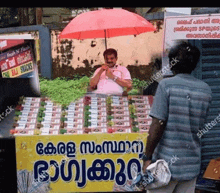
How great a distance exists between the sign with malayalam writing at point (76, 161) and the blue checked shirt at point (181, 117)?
1449 millimetres

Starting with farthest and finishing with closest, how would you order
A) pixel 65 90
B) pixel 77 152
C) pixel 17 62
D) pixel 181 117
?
pixel 65 90, pixel 17 62, pixel 77 152, pixel 181 117

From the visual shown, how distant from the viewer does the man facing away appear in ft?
7.70

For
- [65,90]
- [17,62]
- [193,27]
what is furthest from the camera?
[65,90]

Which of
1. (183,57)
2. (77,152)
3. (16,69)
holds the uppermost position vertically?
(183,57)

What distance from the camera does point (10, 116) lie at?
13.1 ft

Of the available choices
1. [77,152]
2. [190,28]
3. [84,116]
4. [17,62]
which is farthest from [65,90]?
[190,28]

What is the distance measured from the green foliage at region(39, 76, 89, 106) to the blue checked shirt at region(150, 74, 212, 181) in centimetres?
191

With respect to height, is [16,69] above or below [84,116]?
above

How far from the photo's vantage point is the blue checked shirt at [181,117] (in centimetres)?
234

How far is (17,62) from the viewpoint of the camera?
13.0 feet

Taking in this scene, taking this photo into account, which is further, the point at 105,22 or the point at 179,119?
the point at 105,22

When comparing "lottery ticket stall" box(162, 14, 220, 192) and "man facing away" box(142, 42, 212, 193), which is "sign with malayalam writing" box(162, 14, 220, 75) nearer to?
"lottery ticket stall" box(162, 14, 220, 192)

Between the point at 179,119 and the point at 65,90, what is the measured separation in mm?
2112

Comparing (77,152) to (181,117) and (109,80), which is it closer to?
(109,80)
